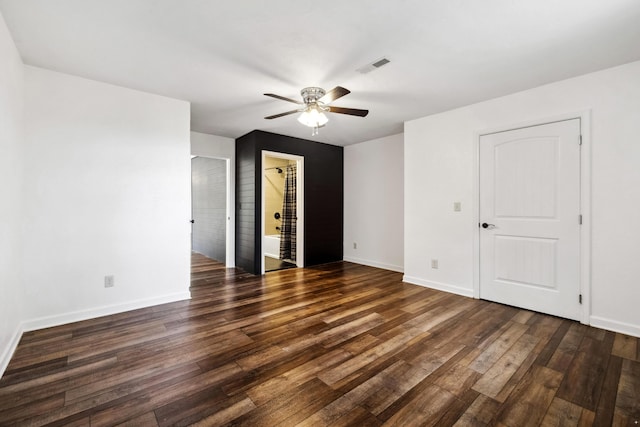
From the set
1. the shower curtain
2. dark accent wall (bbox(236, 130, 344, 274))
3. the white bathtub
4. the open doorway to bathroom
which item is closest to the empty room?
dark accent wall (bbox(236, 130, 344, 274))

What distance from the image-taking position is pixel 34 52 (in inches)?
97.0

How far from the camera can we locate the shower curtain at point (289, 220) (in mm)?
6277

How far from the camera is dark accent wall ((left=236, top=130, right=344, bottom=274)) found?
4891 millimetres

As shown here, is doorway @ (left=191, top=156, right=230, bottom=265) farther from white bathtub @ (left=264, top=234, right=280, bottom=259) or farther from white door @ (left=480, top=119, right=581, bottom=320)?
white door @ (left=480, top=119, right=581, bottom=320)

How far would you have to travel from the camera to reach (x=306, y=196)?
5527 mm

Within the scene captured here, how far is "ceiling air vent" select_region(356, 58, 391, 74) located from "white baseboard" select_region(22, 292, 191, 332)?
11.1 ft

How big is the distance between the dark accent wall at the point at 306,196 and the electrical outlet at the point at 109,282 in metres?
2.12

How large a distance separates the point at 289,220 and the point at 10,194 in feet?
14.8

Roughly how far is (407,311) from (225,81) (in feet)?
10.7

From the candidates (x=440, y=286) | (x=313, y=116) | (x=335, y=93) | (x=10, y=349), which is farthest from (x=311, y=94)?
(x=10, y=349)

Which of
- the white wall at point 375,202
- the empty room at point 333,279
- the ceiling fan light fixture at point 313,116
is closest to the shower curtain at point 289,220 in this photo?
the white wall at point 375,202

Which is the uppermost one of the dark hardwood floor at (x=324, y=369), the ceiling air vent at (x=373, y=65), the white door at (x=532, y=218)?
the ceiling air vent at (x=373, y=65)

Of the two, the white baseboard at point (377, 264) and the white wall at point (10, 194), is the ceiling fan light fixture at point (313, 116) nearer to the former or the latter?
the white wall at point (10, 194)

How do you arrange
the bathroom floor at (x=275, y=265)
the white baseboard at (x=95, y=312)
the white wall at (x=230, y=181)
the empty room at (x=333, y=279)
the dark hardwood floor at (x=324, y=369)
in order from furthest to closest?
the bathroom floor at (x=275, y=265)
the white wall at (x=230, y=181)
the white baseboard at (x=95, y=312)
the empty room at (x=333, y=279)
the dark hardwood floor at (x=324, y=369)
